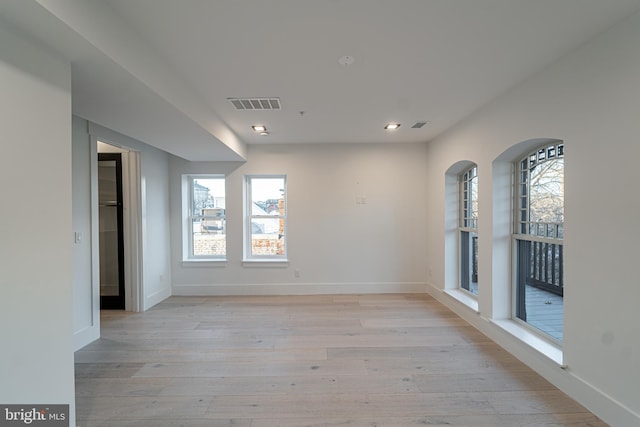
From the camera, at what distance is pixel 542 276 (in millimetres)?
2650

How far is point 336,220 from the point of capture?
4664mm

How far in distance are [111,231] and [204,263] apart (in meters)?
1.38

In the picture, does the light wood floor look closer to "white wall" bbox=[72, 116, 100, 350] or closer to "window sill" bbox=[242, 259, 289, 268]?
"white wall" bbox=[72, 116, 100, 350]

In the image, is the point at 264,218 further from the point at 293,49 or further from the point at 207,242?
the point at 293,49

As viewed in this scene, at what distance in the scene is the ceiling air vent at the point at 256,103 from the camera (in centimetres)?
281

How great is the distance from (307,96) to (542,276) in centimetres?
289

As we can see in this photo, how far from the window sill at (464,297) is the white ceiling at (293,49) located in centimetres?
239

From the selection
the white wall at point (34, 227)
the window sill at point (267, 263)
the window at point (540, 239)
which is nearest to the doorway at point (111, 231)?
the window sill at point (267, 263)

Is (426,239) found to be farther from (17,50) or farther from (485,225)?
(17,50)

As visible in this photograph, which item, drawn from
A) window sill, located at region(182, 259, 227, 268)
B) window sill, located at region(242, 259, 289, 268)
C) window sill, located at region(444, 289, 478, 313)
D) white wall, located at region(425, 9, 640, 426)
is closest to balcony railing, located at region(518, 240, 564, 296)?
white wall, located at region(425, 9, 640, 426)

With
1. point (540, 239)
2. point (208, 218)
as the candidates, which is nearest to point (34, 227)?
point (208, 218)

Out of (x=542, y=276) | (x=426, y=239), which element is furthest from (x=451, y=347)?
(x=426, y=239)

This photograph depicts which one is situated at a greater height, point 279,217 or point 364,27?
point 364,27

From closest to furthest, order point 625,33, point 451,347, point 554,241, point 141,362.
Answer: point 625,33 → point 554,241 → point 141,362 → point 451,347
